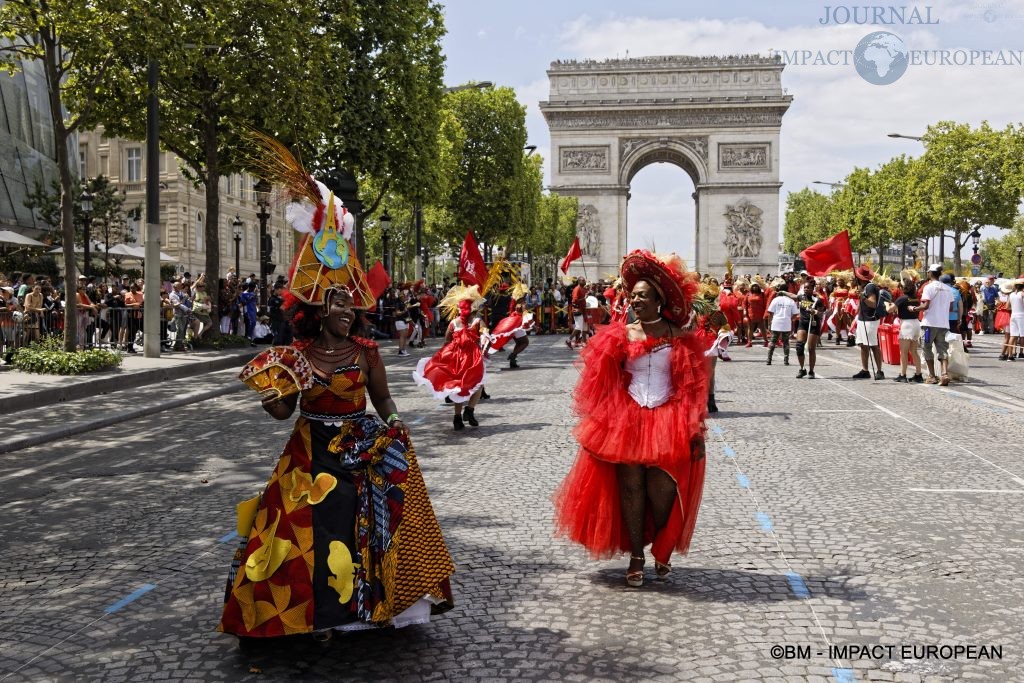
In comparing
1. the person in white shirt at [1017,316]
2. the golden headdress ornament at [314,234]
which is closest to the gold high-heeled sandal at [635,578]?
the golden headdress ornament at [314,234]

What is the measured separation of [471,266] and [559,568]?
332 inches

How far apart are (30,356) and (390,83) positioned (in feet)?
54.4

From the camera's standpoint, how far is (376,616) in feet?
13.4

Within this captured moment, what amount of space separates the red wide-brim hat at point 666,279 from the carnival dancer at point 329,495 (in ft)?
4.94

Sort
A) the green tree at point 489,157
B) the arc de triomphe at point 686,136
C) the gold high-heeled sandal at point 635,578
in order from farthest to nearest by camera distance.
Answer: the arc de triomphe at point 686,136 < the green tree at point 489,157 < the gold high-heeled sandal at point 635,578

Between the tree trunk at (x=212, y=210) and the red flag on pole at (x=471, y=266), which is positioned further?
the tree trunk at (x=212, y=210)

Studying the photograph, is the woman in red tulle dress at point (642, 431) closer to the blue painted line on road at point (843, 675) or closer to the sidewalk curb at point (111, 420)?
the blue painted line on road at point (843, 675)

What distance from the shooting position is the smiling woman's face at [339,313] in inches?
175

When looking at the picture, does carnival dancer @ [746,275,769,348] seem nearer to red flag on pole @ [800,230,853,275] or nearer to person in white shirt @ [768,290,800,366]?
person in white shirt @ [768,290,800,366]

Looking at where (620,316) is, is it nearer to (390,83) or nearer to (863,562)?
(863,562)


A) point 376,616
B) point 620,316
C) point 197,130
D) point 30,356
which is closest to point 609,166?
point 197,130

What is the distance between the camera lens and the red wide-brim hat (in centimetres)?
538

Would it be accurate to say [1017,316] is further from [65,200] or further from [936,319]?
[65,200]

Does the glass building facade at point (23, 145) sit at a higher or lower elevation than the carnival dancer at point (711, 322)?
higher
